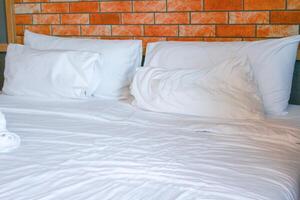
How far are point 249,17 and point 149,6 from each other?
23.8 inches

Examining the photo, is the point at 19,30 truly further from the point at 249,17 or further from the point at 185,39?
the point at 249,17

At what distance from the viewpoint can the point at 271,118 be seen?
1.92 meters

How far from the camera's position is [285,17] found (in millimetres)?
2229

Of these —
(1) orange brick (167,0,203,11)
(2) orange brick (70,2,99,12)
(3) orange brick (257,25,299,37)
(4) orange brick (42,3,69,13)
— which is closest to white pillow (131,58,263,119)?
(3) orange brick (257,25,299,37)

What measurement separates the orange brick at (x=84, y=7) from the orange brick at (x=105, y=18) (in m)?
0.04

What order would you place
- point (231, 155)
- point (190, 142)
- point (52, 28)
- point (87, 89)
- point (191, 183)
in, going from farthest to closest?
point (52, 28)
point (87, 89)
point (190, 142)
point (231, 155)
point (191, 183)

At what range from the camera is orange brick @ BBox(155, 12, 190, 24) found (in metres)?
2.46

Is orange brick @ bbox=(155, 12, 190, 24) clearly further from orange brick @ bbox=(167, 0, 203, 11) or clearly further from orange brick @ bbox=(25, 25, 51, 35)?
orange brick @ bbox=(25, 25, 51, 35)

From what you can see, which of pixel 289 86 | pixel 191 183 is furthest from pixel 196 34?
pixel 191 183

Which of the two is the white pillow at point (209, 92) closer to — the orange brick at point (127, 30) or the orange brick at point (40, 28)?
the orange brick at point (127, 30)

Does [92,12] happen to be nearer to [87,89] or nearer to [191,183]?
[87,89]

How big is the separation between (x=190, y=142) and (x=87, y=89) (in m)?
0.92

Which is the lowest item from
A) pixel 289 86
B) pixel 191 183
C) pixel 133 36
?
pixel 191 183

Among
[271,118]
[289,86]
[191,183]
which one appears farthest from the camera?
[289,86]
